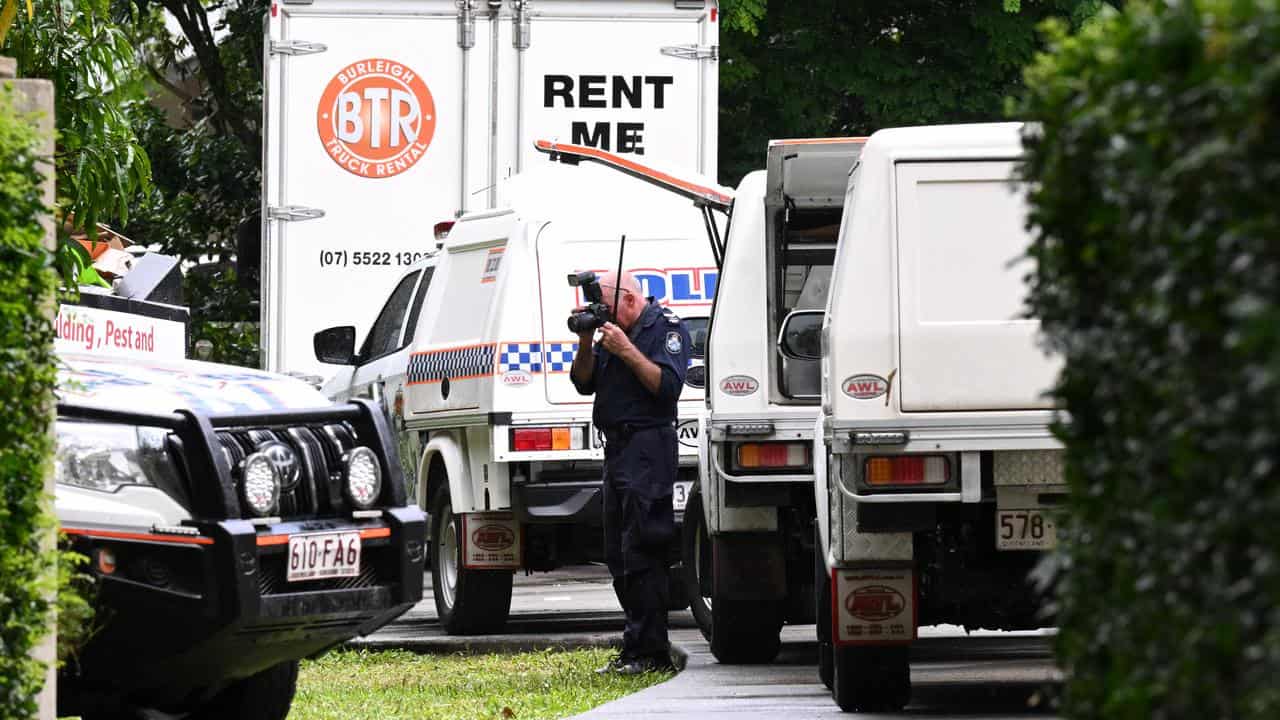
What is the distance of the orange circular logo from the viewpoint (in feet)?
47.2

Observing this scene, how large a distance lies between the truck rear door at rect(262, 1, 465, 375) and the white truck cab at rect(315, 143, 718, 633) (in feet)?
5.81

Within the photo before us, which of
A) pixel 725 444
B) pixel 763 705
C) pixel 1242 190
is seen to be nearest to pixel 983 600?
pixel 763 705

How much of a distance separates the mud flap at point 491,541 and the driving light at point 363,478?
4.88 meters

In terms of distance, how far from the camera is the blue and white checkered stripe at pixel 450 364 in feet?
38.6

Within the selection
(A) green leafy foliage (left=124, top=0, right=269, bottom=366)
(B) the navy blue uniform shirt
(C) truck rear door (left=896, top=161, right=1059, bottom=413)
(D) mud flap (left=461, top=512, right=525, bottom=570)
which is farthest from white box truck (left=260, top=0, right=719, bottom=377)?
(A) green leafy foliage (left=124, top=0, right=269, bottom=366)

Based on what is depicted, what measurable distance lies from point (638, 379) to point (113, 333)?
2.50m

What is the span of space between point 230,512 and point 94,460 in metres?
0.44

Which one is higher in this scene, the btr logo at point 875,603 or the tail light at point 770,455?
the tail light at point 770,455

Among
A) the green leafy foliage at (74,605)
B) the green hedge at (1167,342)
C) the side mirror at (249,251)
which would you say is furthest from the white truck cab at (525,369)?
the green hedge at (1167,342)

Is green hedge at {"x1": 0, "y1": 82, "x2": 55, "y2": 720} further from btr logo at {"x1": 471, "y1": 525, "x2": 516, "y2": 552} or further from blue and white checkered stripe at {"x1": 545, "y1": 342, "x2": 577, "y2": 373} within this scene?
btr logo at {"x1": 471, "y1": 525, "x2": 516, "y2": 552}

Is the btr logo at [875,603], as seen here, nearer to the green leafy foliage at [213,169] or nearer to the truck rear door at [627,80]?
the truck rear door at [627,80]

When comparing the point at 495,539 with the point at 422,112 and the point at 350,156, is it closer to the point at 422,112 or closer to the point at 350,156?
the point at 350,156

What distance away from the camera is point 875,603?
7582mm

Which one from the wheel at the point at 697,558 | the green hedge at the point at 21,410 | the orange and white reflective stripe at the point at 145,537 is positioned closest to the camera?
the green hedge at the point at 21,410
